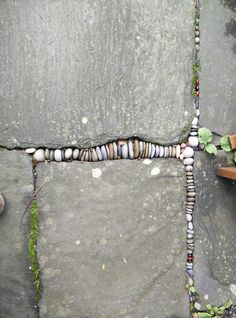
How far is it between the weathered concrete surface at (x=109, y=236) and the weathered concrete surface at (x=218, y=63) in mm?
403

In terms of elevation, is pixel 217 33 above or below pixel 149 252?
above

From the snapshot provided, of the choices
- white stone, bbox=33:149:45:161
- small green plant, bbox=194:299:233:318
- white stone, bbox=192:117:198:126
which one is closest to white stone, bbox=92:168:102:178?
white stone, bbox=33:149:45:161

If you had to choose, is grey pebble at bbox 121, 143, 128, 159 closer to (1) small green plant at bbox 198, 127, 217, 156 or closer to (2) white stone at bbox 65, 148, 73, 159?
(2) white stone at bbox 65, 148, 73, 159

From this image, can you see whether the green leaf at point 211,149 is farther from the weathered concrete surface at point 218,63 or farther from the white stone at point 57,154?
the white stone at point 57,154

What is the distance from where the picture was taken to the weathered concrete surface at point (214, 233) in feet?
8.51

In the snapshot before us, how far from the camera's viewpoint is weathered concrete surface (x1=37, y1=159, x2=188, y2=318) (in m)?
2.48

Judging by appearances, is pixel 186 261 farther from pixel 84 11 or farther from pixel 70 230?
pixel 84 11

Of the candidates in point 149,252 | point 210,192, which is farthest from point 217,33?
point 149,252

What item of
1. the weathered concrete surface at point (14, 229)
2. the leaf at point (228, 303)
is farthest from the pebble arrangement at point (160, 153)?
the leaf at point (228, 303)

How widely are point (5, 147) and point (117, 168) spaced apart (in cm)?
68

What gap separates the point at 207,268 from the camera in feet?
8.61

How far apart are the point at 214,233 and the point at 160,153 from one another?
630 millimetres

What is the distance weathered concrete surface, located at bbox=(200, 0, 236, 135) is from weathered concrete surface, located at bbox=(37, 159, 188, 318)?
403 mm

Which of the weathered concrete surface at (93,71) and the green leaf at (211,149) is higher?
the weathered concrete surface at (93,71)
